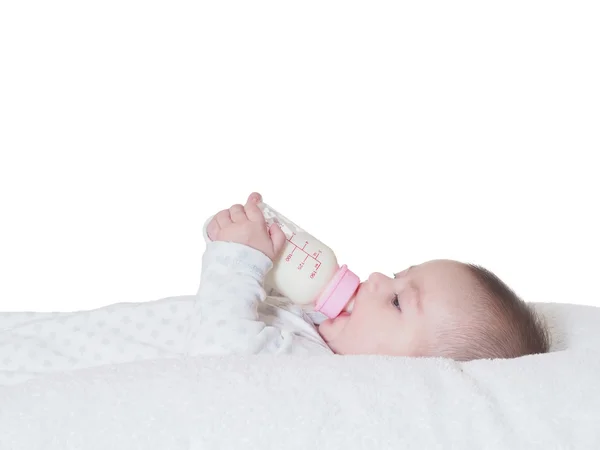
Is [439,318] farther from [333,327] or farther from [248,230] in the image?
[248,230]

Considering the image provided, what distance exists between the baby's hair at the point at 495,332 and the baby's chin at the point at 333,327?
1.00 ft

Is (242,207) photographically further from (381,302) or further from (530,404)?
(530,404)

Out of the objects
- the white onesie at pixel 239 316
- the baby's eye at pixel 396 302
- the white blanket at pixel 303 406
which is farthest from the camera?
the baby's eye at pixel 396 302

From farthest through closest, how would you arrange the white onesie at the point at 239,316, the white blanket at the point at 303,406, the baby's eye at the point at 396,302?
the baby's eye at the point at 396,302, the white onesie at the point at 239,316, the white blanket at the point at 303,406

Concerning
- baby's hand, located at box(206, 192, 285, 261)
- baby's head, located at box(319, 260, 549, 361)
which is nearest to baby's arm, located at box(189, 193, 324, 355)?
baby's hand, located at box(206, 192, 285, 261)

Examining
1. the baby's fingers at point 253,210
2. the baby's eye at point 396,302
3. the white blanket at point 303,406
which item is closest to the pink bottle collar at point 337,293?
the baby's eye at point 396,302

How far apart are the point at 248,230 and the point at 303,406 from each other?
28.7 inches

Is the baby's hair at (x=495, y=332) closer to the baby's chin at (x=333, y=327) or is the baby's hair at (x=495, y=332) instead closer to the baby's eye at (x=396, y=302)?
the baby's eye at (x=396, y=302)

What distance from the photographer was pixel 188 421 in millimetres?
1786

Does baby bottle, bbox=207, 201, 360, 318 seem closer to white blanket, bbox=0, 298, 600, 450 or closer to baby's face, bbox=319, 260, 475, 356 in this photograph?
baby's face, bbox=319, 260, 475, 356

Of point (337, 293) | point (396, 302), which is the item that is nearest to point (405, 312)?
point (396, 302)

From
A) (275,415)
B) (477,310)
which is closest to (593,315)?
(477,310)

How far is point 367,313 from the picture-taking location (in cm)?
246

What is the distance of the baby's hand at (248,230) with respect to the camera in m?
2.46
